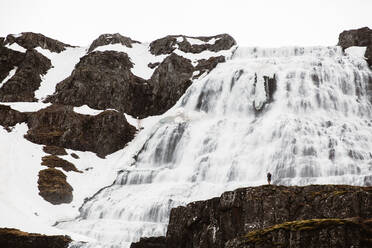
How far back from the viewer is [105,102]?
Answer: 75.5 meters

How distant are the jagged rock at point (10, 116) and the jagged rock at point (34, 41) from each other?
27.6 metres

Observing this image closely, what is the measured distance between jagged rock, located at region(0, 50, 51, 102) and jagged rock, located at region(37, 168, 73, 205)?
27.3m

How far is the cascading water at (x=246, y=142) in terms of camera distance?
39125 millimetres

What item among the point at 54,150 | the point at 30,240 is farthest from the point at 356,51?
the point at 30,240

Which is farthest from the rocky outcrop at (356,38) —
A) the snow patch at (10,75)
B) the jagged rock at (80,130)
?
the snow patch at (10,75)

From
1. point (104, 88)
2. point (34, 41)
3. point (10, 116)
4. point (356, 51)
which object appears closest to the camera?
point (356, 51)

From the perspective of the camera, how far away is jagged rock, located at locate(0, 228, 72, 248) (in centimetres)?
3400

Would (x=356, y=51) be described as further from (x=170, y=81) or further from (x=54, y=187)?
(x=54, y=187)

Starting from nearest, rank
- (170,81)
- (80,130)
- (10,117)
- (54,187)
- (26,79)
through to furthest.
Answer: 1. (54,187)
2. (80,130)
3. (10,117)
4. (170,81)
5. (26,79)

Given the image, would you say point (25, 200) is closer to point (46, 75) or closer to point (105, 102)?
point (105, 102)

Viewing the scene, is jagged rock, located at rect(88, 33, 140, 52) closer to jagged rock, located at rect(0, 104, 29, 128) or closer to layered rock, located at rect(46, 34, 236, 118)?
layered rock, located at rect(46, 34, 236, 118)

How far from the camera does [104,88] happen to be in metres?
76.7

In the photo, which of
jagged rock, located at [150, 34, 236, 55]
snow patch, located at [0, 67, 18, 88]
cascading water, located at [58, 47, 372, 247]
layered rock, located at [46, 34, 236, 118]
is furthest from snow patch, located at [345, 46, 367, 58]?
snow patch, located at [0, 67, 18, 88]

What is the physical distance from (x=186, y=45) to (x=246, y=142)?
49136mm
